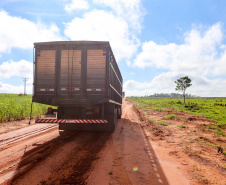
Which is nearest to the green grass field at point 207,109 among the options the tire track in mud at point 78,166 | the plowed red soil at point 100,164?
the plowed red soil at point 100,164

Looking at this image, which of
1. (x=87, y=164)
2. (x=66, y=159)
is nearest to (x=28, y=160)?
(x=66, y=159)

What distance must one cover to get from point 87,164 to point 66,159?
79cm

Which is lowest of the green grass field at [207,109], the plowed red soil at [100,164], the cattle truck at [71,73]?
the plowed red soil at [100,164]

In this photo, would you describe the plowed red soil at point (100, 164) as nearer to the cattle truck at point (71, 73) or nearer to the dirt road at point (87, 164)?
the dirt road at point (87, 164)

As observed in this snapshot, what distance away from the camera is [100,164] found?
4441 mm

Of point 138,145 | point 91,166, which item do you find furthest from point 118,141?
point 91,166

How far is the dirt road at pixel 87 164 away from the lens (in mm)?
3639

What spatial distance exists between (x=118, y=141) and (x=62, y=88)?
3447 millimetres

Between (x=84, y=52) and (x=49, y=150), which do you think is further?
(x=84, y=52)

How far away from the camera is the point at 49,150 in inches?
219

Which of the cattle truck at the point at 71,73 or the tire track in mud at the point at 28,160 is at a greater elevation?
the cattle truck at the point at 71,73

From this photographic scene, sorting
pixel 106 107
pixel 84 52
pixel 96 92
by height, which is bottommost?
pixel 106 107

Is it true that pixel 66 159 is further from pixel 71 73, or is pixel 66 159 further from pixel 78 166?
pixel 71 73

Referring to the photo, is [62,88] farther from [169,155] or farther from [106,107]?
[169,155]
